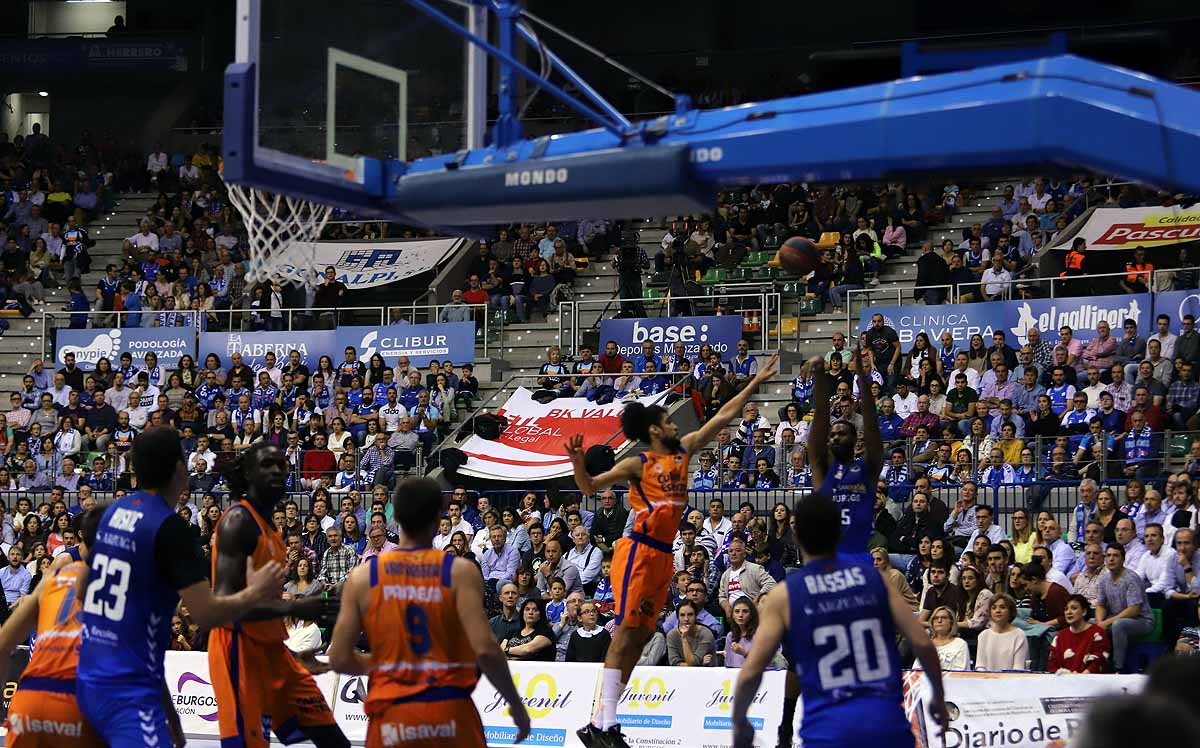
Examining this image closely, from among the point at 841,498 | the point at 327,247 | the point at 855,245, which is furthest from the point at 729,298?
the point at 841,498

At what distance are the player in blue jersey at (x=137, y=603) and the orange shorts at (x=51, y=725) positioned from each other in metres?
0.13

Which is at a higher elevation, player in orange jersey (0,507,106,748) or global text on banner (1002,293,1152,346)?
global text on banner (1002,293,1152,346)

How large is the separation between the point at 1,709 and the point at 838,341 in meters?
11.6

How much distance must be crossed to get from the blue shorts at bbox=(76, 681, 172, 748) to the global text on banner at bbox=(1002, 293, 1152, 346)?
1586 centimetres

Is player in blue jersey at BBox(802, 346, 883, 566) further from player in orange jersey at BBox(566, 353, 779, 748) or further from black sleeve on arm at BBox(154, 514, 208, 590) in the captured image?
black sleeve on arm at BBox(154, 514, 208, 590)

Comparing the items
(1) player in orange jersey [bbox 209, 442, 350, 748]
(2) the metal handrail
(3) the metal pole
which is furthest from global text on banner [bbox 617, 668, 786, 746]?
(2) the metal handrail

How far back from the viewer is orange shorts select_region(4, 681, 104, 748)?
7.39m

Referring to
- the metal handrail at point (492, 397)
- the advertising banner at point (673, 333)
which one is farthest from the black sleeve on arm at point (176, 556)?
the advertising banner at point (673, 333)

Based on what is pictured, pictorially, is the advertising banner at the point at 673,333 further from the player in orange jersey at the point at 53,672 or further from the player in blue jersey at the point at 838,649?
the player in blue jersey at the point at 838,649

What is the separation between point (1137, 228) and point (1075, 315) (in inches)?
104

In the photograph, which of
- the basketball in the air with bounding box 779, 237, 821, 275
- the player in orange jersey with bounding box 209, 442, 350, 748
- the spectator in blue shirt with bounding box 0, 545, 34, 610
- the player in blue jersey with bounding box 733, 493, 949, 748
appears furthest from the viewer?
the spectator in blue shirt with bounding box 0, 545, 34, 610

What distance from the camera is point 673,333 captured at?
79.6 ft

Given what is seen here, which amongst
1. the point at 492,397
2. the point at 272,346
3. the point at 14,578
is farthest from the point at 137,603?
the point at 272,346

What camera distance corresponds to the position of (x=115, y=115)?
39250mm
